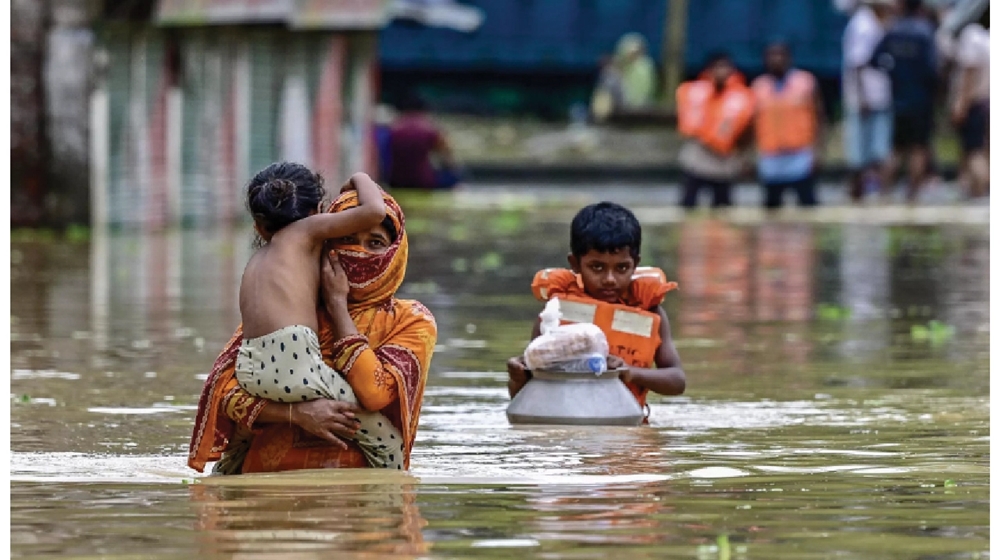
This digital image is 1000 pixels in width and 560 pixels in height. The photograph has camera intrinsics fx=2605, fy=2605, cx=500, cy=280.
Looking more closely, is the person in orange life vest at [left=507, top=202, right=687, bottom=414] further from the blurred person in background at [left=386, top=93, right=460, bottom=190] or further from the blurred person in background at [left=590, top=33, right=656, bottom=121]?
the blurred person in background at [left=590, top=33, right=656, bottom=121]

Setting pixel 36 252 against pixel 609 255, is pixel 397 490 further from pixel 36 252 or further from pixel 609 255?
pixel 36 252

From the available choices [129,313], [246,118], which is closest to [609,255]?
[129,313]

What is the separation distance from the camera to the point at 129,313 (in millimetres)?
13469

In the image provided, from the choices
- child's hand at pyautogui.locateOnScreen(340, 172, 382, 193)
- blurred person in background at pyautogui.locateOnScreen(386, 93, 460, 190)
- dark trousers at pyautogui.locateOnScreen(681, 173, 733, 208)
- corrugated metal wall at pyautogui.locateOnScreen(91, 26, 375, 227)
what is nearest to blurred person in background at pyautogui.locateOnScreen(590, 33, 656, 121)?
blurred person in background at pyautogui.locateOnScreen(386, 93, 460, 190)

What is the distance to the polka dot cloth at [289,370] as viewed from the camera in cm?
668

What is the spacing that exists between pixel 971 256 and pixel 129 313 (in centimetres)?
785

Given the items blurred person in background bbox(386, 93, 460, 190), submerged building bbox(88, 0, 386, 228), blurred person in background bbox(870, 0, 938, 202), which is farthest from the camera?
blurred person in background bbox(386, 93, 460, 190)

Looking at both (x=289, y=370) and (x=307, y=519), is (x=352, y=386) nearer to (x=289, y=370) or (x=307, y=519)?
(x=289, y=370)

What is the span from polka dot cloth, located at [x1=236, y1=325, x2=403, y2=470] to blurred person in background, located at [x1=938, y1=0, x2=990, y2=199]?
21863 millimetres

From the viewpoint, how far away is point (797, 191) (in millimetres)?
28141

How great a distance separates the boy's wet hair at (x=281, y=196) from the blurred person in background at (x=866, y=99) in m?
21.7

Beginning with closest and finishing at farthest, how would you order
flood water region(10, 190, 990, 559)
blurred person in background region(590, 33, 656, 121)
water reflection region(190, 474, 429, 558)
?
water reflection region(190, 474, 429, 558) → flood water region(10, 190, 990, 559) → blurred person in background region(590, 33, 656, 121)

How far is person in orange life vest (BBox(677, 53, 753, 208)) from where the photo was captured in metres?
27.3

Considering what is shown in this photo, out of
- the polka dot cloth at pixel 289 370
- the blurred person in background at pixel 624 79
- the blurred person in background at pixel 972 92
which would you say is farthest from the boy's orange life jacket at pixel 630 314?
the blurred person in background at pixel 624 79
